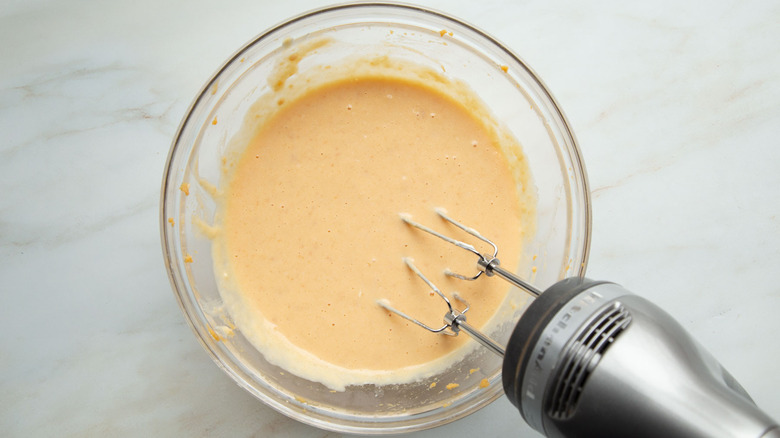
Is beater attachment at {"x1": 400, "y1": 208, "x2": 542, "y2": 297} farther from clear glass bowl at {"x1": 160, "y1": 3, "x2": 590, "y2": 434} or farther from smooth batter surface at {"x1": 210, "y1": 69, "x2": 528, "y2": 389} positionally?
clear glass bowl at {"x1": 160, "y1": 3, "x2": 590, "y2": 434}

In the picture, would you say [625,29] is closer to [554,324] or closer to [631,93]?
[631,93]

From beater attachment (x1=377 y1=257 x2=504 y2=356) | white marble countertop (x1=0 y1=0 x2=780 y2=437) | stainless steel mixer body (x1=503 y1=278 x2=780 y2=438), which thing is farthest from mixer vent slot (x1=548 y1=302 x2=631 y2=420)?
white marble countertop (x1=0 y1=0 x2=780 y2=437)

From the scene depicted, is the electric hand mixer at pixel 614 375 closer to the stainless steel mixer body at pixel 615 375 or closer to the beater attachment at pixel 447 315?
the stainless steel mixer body at pixel 615 375

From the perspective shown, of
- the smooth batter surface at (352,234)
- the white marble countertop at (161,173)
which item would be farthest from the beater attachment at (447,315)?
the white marble countertop at (161,173)

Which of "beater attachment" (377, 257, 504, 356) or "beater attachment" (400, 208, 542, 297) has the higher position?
"beater attachment" (400, 208, 542, 297)

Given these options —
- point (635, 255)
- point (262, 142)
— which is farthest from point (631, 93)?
point (262, 142)

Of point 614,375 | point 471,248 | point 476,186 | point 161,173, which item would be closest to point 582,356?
point 614,375
